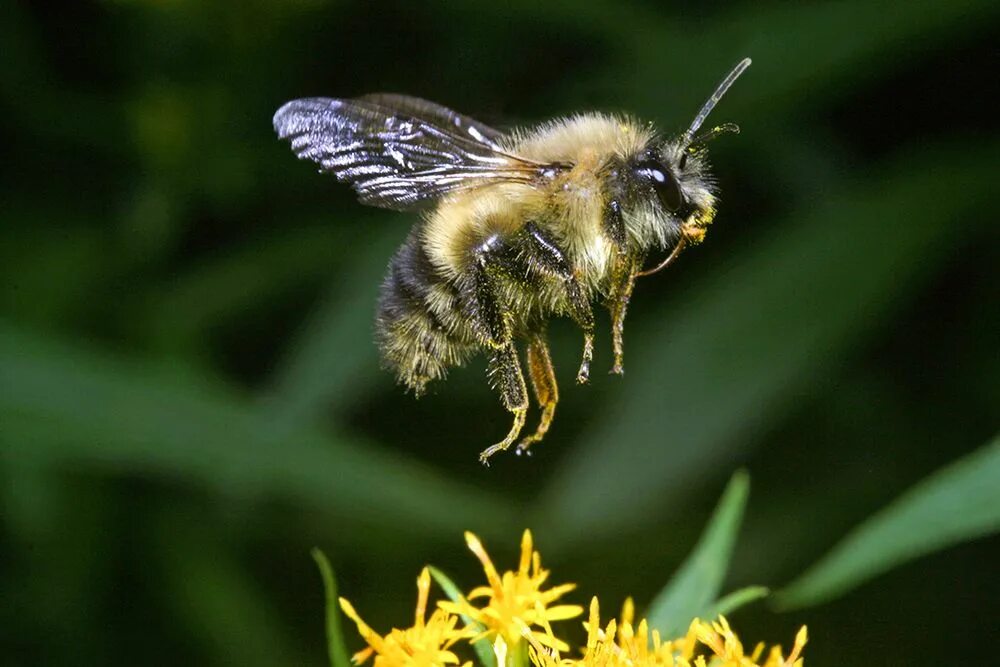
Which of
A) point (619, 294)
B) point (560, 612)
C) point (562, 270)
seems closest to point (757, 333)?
point (619, 294)

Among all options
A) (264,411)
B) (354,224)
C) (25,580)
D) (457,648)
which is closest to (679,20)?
(354,224)

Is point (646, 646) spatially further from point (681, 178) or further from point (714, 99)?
point (714, 99)

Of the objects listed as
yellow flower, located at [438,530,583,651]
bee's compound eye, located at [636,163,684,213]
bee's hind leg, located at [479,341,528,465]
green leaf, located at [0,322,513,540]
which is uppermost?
green leaf, located at [0,322,513,540]

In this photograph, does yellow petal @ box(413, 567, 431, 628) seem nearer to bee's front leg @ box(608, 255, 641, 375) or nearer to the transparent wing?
bee's front leg @ box(608, 255, 641, 375)

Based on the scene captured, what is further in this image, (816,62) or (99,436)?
(816,62)

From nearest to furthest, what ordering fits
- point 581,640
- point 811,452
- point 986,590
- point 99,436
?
point 581,640 → point 99,436 → point 986,590 → point 811,452

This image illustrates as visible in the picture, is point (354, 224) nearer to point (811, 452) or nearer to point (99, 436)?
point (99, 436)

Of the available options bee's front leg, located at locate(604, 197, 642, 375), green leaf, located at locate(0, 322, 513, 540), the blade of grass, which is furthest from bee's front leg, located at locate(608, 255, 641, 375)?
green leaf, located at locate(0, 322, 513, 540)

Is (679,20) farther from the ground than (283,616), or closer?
farther from the ground
